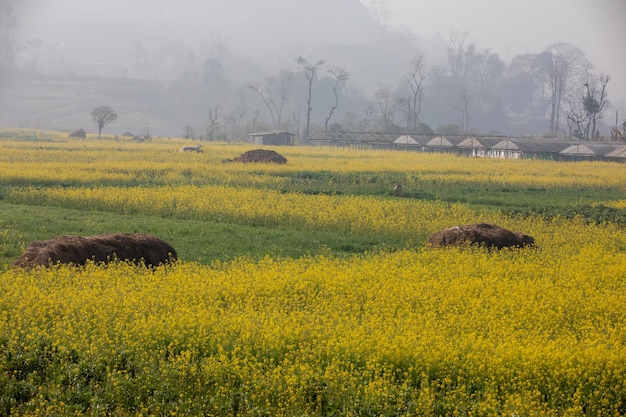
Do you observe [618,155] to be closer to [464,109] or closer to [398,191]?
[398,191]

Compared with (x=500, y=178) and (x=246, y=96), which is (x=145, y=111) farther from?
(x=500, y=178)

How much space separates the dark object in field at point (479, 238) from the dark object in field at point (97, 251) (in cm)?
739

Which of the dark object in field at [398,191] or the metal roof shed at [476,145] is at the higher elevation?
the metal roof shed at [476,145]

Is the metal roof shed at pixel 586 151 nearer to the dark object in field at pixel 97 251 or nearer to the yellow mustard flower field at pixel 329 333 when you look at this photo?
the yellow mustard flower field at pixel 329 333

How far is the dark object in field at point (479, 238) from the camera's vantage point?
2078cm

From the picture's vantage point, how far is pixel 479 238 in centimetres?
2080

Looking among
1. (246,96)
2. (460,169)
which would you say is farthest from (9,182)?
(246,96)

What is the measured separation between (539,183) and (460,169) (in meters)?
9.17

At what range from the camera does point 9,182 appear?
34.0 metres

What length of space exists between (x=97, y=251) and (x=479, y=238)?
9954 mm

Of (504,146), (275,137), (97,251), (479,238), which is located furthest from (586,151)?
(97,251)

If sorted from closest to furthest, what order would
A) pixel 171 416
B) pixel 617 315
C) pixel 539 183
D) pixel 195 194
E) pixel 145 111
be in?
1. pixel 171 416
2. pixel 617 315
3. pixel 195 194
4. pixel 539 183
5. pixel 145 111

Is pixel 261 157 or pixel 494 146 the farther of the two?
pixel 494 146

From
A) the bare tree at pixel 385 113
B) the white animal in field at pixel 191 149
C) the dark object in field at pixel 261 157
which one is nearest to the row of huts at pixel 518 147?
the bare tree at pixel 385 113
